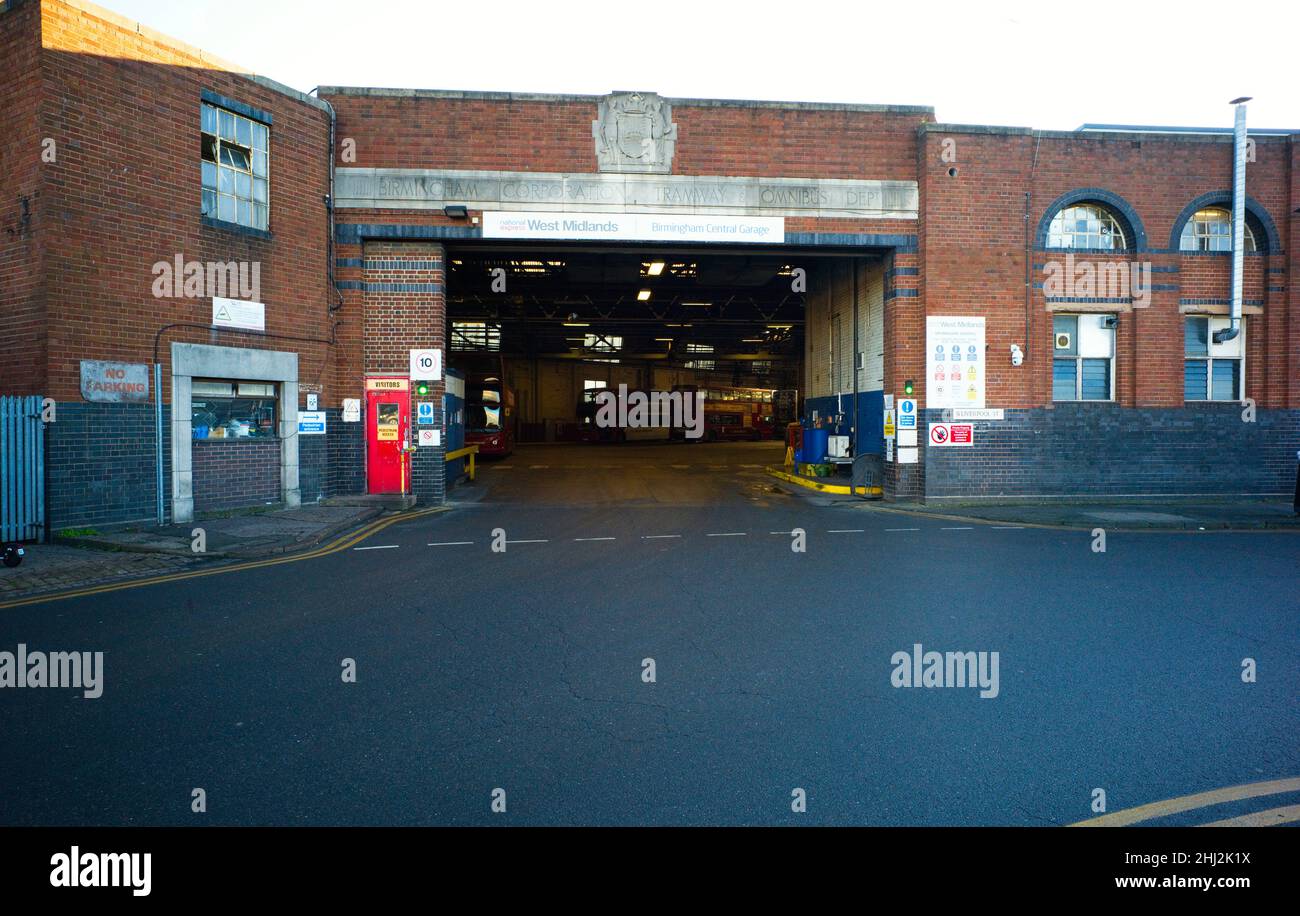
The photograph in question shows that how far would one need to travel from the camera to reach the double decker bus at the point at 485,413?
107ft

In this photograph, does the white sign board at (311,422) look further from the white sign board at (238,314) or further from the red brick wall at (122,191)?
the white sign board at (238,314)

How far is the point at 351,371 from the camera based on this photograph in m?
16.6

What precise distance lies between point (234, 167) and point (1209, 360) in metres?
20.3

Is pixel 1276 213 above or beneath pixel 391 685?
above

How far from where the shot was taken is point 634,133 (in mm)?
16844

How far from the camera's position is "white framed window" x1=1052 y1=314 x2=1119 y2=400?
1773cm

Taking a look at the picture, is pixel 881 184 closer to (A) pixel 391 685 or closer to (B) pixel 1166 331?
(B) pixel 1166 331

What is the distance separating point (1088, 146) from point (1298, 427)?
778 cm

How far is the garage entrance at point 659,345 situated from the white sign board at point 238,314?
14.2ft

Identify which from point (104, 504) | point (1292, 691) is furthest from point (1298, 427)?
point (104, 504)

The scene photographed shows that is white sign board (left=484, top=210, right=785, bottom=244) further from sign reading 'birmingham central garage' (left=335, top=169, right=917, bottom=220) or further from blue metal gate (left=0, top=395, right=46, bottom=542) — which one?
blue metal gate (left=0, top=395, right=46, bottom=542)
